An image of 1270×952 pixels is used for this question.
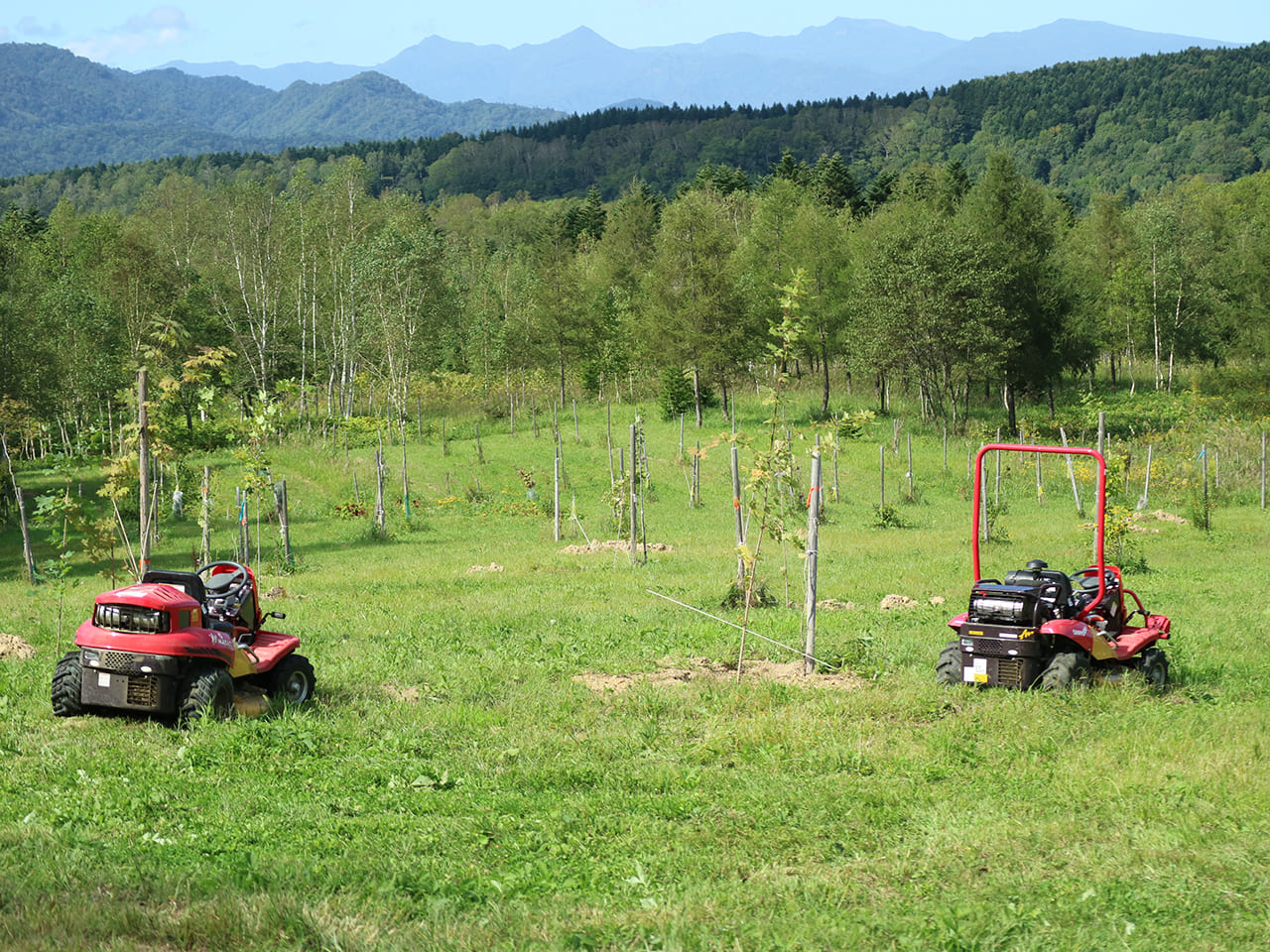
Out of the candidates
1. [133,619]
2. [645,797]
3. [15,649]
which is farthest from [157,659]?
[15,649]

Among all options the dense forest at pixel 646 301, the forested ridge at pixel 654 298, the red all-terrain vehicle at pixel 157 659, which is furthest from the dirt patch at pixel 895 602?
the forested ridge at pixel 654 298

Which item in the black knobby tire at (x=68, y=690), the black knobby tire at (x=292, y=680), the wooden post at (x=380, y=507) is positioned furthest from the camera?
the wooden post at (x=380, y=507)

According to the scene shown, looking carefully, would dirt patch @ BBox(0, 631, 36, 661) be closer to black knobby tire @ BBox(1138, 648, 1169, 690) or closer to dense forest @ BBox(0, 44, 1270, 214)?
black knobby tire @ BBox(1138, 648, 1169, 690)

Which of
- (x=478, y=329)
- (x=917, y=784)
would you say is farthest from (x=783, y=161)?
(x=917, y=784)

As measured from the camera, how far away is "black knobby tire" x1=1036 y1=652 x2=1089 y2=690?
36.1 ft

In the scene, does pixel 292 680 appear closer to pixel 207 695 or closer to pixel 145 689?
pixel 207 695

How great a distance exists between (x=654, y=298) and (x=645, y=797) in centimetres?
4533

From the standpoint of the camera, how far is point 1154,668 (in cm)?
1155

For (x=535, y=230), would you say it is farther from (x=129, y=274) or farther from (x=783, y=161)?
(x=129, y=274)

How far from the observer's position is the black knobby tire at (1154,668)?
37.9ft

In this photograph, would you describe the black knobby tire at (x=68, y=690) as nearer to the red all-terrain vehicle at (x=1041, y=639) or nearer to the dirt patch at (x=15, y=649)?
the dirt patch at (x=15, y=649)

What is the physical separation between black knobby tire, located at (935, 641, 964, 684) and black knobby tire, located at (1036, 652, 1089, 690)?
85cm

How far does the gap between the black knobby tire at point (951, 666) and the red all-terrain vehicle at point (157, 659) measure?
718cm

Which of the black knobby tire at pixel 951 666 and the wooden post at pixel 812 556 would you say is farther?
the wooden post at pixel 812 556
